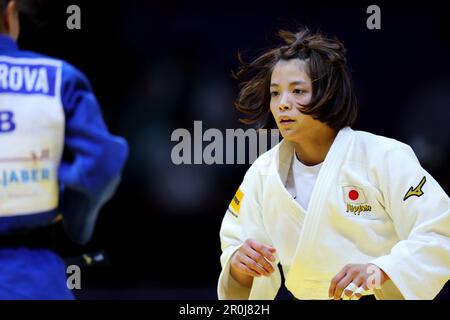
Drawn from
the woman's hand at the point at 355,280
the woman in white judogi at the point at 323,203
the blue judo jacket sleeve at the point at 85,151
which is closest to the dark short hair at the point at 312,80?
the woman in white judogi at the point at 323,203

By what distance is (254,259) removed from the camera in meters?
2.44

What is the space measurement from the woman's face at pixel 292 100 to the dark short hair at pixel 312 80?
0.02 meters

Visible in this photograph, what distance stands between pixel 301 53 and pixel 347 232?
622 mm

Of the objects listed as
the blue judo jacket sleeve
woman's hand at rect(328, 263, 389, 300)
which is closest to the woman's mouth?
woman's hand at rect(328, 263, 389, 300)

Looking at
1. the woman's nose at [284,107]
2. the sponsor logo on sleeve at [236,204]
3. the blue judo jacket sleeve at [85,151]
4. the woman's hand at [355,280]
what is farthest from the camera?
the sponsor logo on sleeve at [236,204]

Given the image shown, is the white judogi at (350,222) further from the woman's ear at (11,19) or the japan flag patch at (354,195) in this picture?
the woman's ear at (11,19)

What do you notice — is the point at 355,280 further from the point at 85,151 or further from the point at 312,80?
the point at 85,151

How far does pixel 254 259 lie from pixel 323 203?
0.28 metres

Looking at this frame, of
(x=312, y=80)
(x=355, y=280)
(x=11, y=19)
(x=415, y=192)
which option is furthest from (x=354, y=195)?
(x=11, y=19)

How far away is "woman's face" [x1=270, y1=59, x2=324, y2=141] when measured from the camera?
8.30ft

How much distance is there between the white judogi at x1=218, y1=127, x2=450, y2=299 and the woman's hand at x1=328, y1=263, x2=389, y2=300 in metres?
0.04

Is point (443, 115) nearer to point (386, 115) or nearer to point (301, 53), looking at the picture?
point (386, 115)

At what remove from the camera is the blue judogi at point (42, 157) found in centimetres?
171

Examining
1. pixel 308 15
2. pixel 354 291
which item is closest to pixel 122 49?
pixel 308 15
